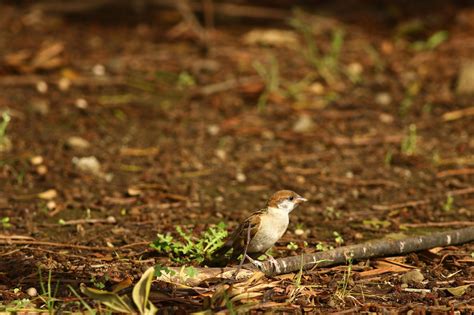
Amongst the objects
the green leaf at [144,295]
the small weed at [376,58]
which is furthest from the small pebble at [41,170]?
the small weed at [376,58]

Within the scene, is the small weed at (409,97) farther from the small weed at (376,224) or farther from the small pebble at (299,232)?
the small pebble at (299,232)

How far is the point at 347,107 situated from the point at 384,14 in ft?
10.4

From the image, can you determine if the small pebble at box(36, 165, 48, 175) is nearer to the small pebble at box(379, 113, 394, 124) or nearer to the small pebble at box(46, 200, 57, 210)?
the small pebble at box(46, 200, 57, 210)

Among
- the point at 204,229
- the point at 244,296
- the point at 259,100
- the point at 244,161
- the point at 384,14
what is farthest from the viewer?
the point at 384,14

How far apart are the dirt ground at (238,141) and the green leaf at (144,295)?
0.93 feet

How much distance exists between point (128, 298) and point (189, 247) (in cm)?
98

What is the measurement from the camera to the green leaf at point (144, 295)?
3.87 meters

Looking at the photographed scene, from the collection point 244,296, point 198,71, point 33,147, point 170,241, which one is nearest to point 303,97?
point 198,71

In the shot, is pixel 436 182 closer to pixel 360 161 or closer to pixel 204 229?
pixel 360 161

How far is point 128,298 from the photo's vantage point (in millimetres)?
3934

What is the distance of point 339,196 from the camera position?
22.0ft

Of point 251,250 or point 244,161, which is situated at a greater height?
point 251,250

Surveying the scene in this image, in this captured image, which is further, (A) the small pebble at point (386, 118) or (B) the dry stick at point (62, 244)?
(A) the small pebble at point (386, 118)

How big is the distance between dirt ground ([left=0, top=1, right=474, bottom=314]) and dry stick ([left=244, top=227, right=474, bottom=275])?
67 millimetres
